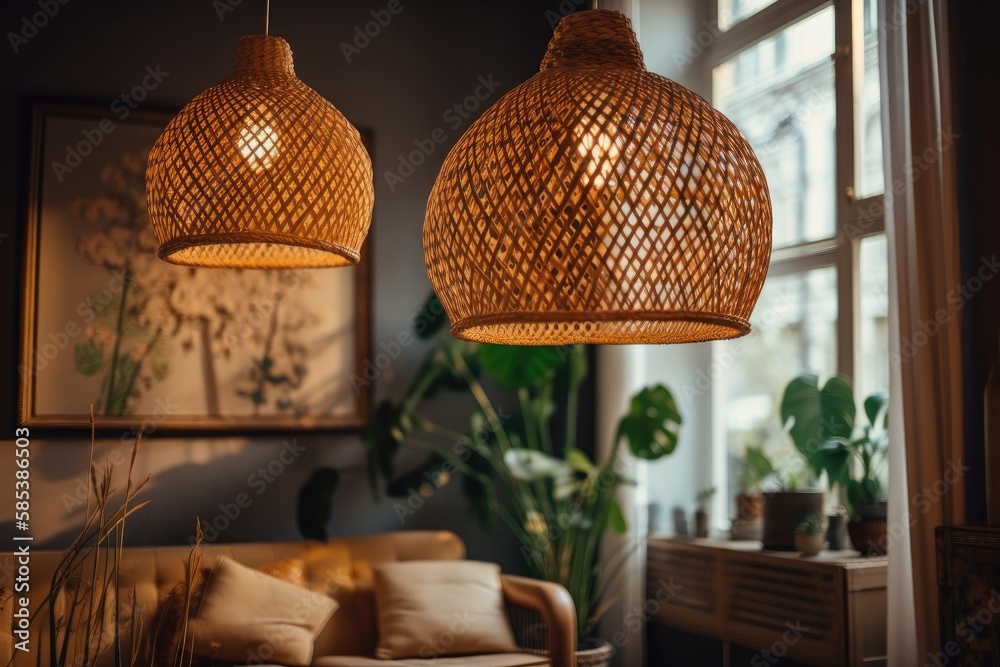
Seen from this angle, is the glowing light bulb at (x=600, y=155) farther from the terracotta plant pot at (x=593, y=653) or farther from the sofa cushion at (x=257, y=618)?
the terracotta plant pot at (x=593, y=653)

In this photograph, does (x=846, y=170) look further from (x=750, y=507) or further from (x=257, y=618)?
(x=257, y=618)

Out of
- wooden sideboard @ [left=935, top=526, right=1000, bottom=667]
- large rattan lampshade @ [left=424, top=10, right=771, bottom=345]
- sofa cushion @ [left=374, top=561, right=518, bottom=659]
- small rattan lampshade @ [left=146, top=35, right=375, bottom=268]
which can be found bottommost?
sofa cushion @ [left=374, top=561, right=518, bottom=659]

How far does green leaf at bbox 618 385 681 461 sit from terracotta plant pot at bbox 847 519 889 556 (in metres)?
0.81

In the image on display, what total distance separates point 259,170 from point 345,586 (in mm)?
2269

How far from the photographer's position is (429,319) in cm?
396

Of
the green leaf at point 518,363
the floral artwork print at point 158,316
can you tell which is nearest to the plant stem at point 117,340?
the floral artwork print at point 158,316

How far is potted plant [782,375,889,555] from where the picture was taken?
10.6ft

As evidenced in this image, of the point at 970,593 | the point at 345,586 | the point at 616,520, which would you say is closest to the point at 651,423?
the point at 616,520

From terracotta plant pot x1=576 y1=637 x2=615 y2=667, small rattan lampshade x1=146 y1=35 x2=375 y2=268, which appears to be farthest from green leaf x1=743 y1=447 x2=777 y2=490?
small rattan lampshade x1=146 y1=35 x2=375 y2=268

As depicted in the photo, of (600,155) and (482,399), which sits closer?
(600,155)

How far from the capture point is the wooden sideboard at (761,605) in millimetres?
3125

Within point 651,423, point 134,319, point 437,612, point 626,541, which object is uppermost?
point 134,319

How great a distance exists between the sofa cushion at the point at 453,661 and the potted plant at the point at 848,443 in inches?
45.8

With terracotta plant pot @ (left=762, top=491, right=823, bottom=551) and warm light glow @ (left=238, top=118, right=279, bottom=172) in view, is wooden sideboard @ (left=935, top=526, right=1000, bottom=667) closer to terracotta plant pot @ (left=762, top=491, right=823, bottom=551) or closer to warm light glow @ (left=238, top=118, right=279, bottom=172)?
terracotta plant pot @ (left=762, top=491, right=823, bottom=551)
